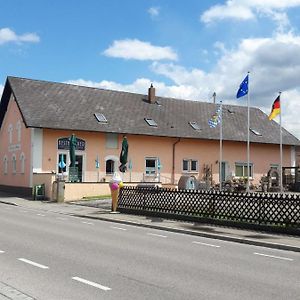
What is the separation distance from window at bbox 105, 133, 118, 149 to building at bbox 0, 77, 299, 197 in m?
0.08

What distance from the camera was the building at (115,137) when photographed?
3497 cm

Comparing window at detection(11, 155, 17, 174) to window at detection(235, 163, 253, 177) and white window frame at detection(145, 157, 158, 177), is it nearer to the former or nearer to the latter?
white window frame at detection(145, 157, 158, 177)

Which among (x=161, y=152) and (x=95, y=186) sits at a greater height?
(x=161, y=152)

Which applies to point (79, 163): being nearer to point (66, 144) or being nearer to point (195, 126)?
point (66, 144)

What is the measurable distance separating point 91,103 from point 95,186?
10192 mm

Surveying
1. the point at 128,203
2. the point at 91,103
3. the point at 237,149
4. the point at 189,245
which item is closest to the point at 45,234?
the point at 189,245

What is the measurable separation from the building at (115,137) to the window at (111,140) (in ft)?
0.25

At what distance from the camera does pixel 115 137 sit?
37688 millimetres

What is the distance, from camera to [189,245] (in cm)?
1237

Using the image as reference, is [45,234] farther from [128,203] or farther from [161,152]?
[161,152]

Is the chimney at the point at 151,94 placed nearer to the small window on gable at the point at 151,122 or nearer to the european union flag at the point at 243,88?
the small window on gable at the point at 151,122

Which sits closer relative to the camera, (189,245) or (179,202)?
(189,245)

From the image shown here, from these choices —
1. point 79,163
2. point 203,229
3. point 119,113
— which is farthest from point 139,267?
point 119,113

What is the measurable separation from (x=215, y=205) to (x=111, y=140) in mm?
21286
